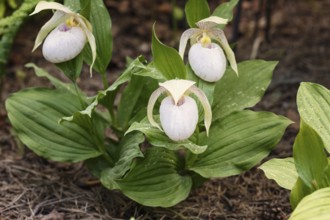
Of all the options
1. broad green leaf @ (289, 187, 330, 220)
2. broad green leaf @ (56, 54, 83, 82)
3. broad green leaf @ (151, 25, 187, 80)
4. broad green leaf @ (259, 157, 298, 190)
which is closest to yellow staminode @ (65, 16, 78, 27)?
broad green leaf @ (56, 54, 83, 82)

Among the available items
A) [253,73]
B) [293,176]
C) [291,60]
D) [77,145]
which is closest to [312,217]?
[293,176]

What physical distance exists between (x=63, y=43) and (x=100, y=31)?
22 cm

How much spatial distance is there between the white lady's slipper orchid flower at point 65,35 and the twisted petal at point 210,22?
356 millimetres

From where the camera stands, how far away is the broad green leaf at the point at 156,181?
5.93ft

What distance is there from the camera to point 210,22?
1.77 meters

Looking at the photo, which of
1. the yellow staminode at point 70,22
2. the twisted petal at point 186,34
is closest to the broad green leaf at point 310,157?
the twisted petal at point 186,34

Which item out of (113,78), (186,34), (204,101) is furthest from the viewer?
(113,78)

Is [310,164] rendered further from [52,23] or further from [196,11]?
[52,23]

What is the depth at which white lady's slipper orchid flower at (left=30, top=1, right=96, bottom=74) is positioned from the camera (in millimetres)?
1774

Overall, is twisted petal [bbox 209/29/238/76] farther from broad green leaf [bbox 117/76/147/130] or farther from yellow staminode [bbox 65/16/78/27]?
yellow staminode [bbox 65/16/78/27]

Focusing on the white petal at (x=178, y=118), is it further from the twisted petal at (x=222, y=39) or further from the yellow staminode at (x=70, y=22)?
the yellow staminode at (x=70, y=22)

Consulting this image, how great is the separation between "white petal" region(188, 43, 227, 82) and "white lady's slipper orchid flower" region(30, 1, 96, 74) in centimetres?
33

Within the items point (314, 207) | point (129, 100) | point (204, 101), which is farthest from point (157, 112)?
point (314, 207)

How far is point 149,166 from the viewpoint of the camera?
6.08ft
